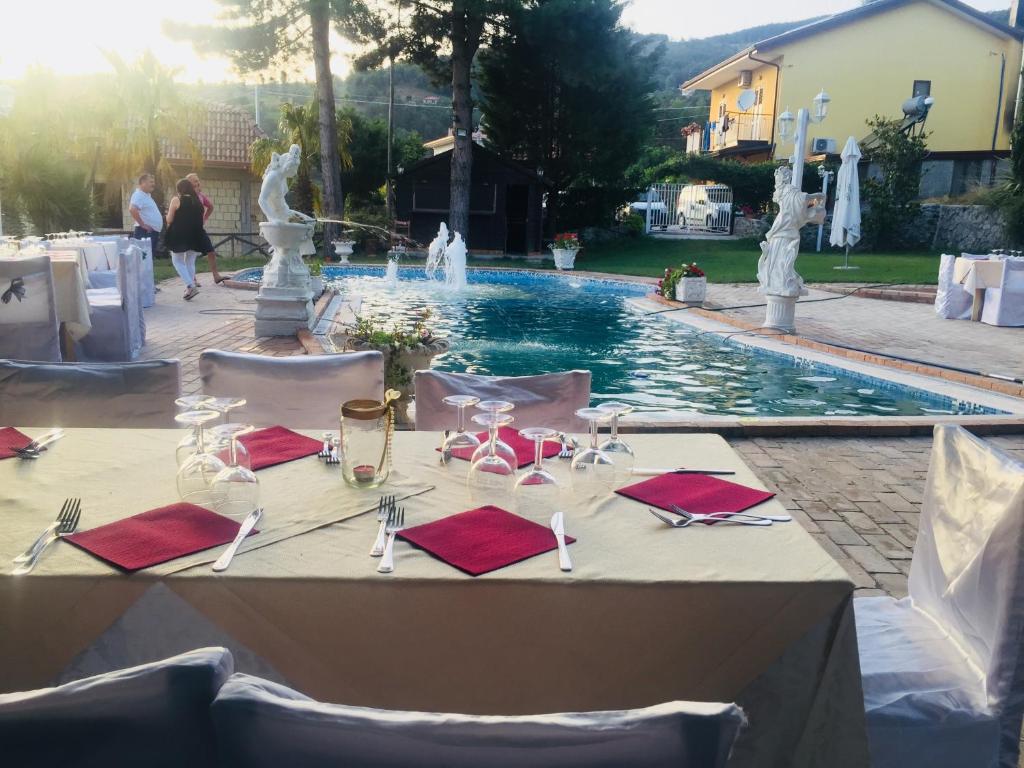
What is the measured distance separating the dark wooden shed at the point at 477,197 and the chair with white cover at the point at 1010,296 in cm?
1469

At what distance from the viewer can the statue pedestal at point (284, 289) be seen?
959 centimetres

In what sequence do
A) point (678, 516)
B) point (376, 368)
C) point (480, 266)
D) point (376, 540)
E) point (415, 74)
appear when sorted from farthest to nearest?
point (415, 74) → point (480, 266) → point (376, 368) → point (678, 516) → point (376, 540)

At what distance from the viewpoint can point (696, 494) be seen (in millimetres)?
2412

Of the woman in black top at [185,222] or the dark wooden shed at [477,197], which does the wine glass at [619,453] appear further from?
the dark wooden shed at [477,197]

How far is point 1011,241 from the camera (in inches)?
866

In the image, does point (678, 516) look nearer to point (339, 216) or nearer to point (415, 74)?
point (339, 216)

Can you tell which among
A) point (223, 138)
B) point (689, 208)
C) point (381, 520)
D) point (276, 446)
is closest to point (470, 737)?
point (381, 520)

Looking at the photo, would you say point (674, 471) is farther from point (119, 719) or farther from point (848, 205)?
point (848, 205)

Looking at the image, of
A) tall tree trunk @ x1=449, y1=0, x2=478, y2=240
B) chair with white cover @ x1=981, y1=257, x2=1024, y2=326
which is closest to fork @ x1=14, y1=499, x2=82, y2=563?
chair with white cover @ x1=981, y1=257, x2=1024, y2=326

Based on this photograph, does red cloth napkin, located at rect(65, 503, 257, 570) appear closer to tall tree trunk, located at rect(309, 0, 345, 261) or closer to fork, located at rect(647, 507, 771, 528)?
fork, located at rect(647, 507, 771, 528)

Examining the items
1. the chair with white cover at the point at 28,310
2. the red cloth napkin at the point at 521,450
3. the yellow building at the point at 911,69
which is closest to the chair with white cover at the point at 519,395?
the red cloth napkin at the point at 521,450

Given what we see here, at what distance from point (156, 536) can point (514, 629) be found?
0.86 metres

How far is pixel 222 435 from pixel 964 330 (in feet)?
38.9

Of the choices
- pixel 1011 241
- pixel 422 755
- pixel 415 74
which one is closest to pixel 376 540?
pixel 422 755
